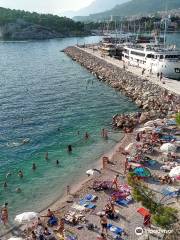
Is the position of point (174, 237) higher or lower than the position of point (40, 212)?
higher

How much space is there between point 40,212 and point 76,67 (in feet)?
263

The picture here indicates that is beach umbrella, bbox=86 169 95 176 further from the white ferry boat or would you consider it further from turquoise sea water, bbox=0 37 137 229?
the white ferry boat

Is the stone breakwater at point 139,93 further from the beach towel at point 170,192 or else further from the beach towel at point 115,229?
the beach towel at point 115,229

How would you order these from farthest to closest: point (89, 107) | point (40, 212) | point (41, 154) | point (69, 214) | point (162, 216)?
point (89, 107)
point (41, 154)
point (40, 212)
point (69, 214)
point (162, 216)

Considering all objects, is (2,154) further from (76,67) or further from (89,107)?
(76,67)

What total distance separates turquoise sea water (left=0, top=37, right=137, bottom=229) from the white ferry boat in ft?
35.5

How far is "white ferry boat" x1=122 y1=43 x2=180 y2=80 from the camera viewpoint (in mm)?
75562

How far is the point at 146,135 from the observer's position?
45062mm

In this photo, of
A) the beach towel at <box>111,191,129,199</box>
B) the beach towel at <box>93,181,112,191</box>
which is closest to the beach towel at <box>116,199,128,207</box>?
the beach towel at <box>111,191,129,199</box>

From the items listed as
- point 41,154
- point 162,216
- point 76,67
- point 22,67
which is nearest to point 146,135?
point 41,154

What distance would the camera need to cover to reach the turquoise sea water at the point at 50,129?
121 feet

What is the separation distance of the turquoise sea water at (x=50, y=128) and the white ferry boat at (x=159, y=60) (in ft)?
35.5

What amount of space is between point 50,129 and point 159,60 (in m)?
33.9

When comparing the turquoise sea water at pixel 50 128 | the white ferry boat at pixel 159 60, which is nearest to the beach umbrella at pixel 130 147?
the turquoise sea water at pixel 50 128
